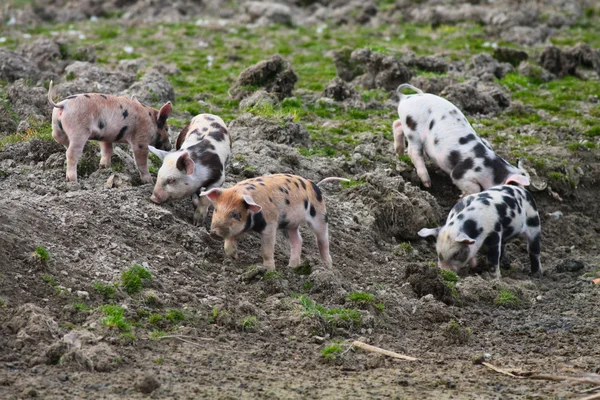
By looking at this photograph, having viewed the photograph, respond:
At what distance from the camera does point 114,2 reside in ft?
86.8

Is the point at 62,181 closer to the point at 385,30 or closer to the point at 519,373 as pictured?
the point at 519,373

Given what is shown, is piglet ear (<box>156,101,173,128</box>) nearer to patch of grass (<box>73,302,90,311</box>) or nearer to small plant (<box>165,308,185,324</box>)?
A: small plant (<box>165,308,185,324</box>)

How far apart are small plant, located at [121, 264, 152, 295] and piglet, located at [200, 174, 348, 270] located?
0.84 m

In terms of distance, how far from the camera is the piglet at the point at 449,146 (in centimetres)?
1184

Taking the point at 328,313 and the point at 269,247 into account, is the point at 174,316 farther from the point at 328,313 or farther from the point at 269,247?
the point at 269,247

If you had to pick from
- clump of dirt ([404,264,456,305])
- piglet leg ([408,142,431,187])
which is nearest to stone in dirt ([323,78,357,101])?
piglet leg ([408,142,431,187])

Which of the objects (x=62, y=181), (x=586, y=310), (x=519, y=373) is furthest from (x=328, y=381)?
(x=62, y=181)

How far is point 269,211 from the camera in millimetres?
8898

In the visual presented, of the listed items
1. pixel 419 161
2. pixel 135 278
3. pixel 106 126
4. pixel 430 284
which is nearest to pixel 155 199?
pixel 106 126

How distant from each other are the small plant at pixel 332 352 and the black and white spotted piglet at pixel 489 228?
3.19 m

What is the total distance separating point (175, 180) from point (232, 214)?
3.90ft

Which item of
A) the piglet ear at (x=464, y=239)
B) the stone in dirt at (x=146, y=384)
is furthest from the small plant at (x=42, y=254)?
the piglet ear at (x=464, y=239)

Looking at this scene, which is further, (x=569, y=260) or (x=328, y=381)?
(x=569, y=260)

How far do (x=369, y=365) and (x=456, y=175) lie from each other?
5.21m
